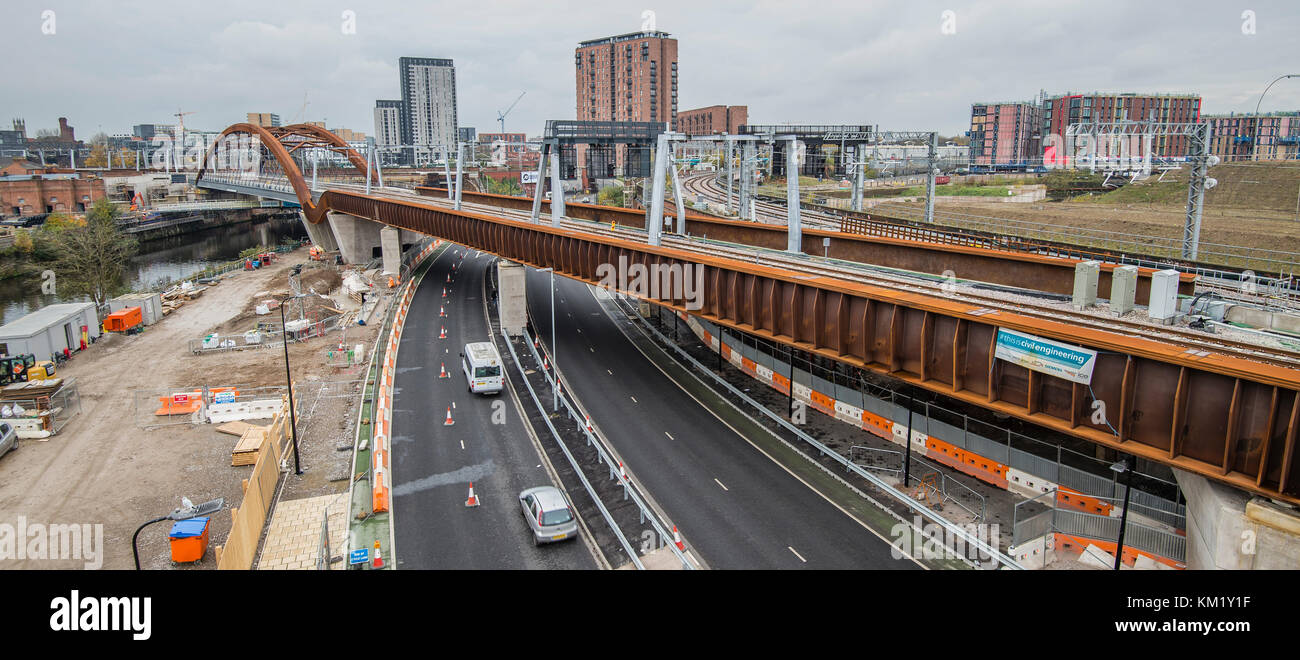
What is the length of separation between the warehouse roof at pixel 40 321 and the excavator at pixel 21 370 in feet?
7.40

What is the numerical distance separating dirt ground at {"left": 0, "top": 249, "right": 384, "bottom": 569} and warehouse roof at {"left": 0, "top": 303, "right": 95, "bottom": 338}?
265cm

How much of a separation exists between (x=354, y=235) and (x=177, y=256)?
42.3 meters

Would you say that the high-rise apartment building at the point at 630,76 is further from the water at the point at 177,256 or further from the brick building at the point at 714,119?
the water at the point at 177,256

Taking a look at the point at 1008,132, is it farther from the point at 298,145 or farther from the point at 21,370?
the point at 21,370

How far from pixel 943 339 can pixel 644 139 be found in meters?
29.8

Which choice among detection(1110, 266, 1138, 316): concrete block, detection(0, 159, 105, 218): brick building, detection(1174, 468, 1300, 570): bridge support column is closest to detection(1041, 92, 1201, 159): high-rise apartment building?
detection(1110, 266, 1138, 316): concrete block

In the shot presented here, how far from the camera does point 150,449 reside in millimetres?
30891

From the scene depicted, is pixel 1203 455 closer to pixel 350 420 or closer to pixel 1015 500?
pixel 1015 500

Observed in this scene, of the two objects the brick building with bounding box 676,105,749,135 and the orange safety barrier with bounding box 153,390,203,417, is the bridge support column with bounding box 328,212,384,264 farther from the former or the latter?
the brick building with bounding box 676,105,749,135

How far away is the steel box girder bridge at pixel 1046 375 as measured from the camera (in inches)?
576

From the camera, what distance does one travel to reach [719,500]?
2400 centimetres

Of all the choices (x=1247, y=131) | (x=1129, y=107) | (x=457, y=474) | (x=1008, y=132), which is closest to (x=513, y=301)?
(x=457, y=474)
